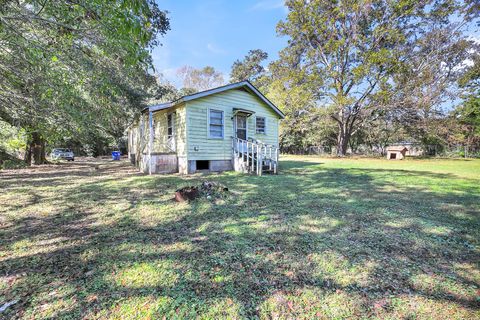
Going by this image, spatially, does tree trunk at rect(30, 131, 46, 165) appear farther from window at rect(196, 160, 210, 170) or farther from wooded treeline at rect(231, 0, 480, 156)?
wooded treeline at rect(231, 0, 480, 156)

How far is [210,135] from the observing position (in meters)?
10.0

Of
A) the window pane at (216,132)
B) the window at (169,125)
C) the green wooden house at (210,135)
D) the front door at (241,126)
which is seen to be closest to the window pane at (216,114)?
the green wooden house at (210,135)

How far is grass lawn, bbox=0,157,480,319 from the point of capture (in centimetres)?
183

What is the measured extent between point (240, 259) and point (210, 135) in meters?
7.93

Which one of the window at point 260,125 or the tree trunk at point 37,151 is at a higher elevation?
the window at point 260,125

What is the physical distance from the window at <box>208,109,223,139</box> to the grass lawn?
5.62 meters

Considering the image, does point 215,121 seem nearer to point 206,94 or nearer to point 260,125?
point 206,94

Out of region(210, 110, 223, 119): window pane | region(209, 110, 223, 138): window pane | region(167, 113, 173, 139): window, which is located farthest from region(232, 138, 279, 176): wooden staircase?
region(167, 113, 173, 139): window

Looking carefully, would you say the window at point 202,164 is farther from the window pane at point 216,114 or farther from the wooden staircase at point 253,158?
the window pane at point 216,114

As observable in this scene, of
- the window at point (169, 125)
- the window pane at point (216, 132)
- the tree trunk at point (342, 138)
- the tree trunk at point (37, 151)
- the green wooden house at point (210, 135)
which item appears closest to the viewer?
the green wooden house at point (210, 135)

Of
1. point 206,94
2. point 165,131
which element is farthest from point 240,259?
point 165,131

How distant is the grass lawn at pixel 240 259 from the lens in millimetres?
1830

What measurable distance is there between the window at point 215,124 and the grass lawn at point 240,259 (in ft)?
18.5

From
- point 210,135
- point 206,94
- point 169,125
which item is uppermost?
point 206,94
